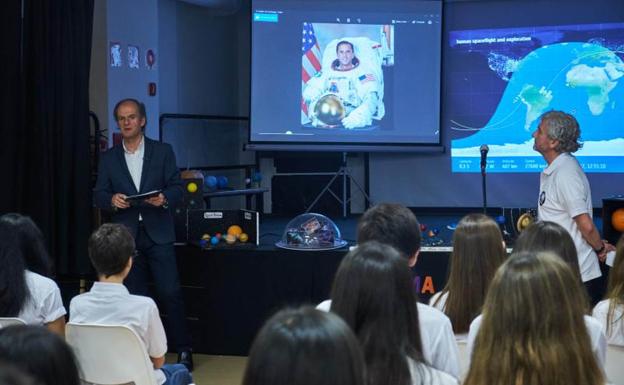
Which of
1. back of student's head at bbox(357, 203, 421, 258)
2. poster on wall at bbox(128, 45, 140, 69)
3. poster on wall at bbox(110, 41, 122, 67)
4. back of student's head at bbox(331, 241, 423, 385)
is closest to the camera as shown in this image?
back of student's head at bbox(331, 241, 423, 385)

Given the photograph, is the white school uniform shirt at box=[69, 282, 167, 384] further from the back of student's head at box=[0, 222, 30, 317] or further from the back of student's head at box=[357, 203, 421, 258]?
the back of student's head at box=[357, 203, 421, 258]

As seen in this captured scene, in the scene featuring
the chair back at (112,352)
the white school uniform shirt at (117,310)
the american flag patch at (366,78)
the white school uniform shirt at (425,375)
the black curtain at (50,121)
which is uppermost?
the american flag patch at (366,78)

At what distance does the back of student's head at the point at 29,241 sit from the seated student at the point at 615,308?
219cm

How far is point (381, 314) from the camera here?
71.6 inches

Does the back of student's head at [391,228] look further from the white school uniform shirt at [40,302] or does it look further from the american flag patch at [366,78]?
the american flag patch at [366,78]

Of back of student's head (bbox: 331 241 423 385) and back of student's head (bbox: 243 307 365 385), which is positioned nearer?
back of student's head (bbox: 243 307 365 385)

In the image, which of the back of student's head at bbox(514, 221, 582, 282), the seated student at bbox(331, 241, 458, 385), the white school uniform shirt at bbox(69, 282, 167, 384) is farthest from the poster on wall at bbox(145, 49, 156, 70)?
the seated student at bbox(331, 241, 458, 385)

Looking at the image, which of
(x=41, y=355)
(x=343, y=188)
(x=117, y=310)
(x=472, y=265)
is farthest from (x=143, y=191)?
(x=343, y=188)

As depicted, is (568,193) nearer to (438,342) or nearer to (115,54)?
(438,342)

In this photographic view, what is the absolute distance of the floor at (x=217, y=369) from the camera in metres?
4.82

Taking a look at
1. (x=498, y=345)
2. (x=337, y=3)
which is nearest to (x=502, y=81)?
(x=337, y=3)

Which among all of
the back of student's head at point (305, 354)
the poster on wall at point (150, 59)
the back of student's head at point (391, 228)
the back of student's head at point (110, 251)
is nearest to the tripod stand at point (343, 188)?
the poster on wall at point (150, 59)

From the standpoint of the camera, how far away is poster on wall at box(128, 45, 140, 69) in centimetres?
706

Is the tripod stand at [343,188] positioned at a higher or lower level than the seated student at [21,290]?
higher
